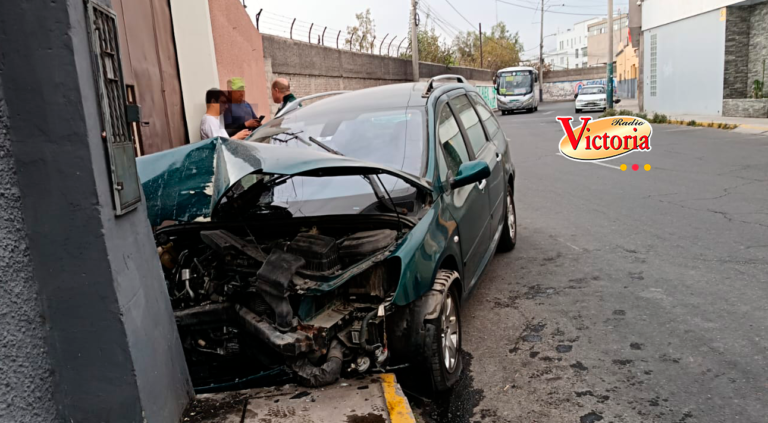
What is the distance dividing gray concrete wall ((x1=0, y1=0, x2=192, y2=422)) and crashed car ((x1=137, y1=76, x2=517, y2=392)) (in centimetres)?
70

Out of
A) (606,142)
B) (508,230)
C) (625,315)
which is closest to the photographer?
(625,315)

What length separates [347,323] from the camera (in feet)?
9.81

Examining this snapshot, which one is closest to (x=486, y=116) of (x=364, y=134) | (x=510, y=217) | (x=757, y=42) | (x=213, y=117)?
(x=510, y=217)

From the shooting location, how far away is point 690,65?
23.6m

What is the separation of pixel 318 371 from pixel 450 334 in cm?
93

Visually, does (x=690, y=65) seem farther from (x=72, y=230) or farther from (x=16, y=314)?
(x=16, y=314)

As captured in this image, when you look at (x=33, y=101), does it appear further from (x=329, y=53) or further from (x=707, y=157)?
(x=329, y=53)

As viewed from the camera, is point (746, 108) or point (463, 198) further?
point (746, 108)

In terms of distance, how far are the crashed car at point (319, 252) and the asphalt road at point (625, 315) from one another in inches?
17.1

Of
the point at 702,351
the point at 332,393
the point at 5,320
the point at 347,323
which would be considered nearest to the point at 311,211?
the point at 347,323

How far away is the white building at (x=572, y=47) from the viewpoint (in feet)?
374

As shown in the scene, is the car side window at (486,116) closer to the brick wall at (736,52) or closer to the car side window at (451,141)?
the car side window at (451,141)

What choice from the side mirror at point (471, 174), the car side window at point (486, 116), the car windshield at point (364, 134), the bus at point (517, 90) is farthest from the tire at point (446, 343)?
the bus at point (517, 90)

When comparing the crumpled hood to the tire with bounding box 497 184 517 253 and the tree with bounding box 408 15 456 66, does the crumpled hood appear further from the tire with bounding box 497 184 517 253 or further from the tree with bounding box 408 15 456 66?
the tree with bounding box 408 15 456 66
